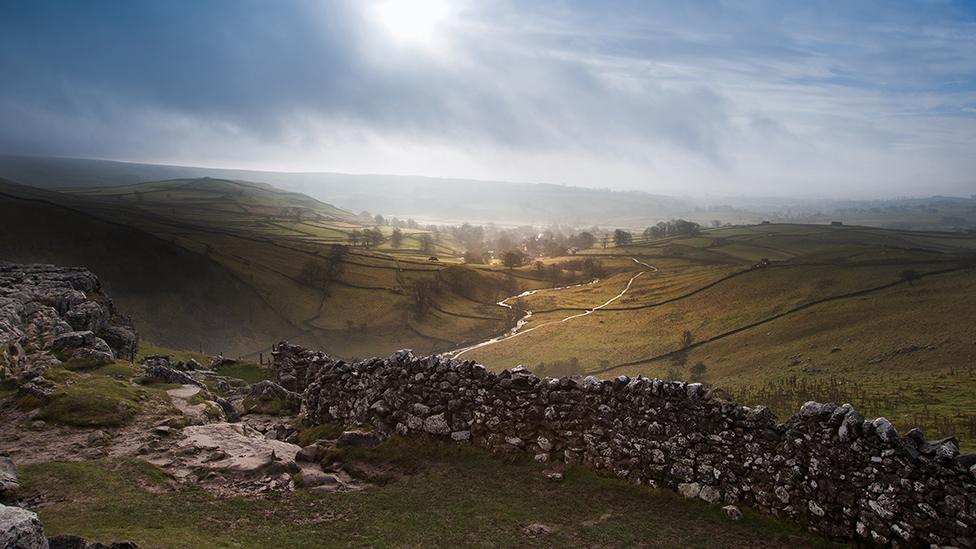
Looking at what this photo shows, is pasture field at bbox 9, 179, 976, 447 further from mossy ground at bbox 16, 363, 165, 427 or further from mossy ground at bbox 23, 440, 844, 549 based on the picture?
mossy ground at bbox 16, 363, 165, 427

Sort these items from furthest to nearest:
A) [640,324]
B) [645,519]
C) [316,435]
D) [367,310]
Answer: [367,310]
[640,324]
[316,435]
[645,519]

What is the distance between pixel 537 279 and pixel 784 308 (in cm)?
6577

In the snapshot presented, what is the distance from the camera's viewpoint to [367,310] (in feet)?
353

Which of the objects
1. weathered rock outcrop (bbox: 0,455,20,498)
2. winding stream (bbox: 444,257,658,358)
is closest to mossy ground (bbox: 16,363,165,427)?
weathered rock outcrop (bbox: 0,455,20,498)

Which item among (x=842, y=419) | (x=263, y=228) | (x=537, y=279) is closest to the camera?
(x=842, y=419)

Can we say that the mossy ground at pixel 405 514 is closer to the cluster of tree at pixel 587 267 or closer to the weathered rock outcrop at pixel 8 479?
the weathered rock outcrop at pixel 8 479

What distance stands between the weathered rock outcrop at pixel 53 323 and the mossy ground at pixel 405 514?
11431 mm

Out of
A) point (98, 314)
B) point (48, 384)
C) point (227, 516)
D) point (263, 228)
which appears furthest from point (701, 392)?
point (263, 228)

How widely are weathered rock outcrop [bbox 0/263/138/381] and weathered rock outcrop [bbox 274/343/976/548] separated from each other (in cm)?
1338

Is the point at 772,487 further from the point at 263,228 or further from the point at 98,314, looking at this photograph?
the point at 263,228

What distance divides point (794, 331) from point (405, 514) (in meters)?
74.3

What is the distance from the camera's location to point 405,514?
1359 cm

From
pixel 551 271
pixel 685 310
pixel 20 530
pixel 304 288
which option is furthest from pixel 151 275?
pixel 20 530

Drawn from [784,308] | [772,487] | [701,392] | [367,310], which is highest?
[701,392]
